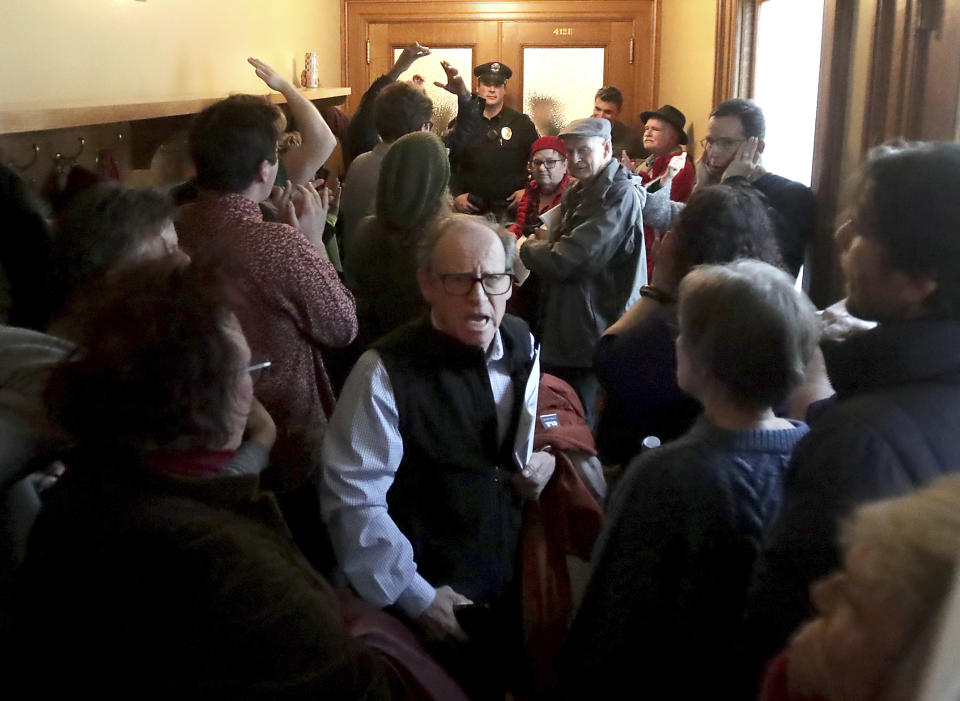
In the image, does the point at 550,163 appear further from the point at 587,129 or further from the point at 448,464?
the point at 448,464

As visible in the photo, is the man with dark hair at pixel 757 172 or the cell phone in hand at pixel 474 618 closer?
the cell phone in hand at pixel 474 618

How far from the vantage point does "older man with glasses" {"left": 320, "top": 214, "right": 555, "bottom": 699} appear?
1.42m

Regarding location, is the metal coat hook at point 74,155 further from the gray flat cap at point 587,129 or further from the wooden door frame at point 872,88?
the wooden door frame at point 872,88

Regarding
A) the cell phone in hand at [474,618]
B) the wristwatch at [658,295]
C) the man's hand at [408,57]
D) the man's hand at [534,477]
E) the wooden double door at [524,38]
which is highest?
the wooden double door at [524,38]

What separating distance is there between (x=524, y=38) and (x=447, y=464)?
16.1 ft

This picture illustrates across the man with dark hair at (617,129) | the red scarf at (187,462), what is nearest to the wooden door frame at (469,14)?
the man with dark hair at (617,129)

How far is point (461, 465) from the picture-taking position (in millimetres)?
1475

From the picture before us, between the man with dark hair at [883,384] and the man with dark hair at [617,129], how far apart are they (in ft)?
11.7

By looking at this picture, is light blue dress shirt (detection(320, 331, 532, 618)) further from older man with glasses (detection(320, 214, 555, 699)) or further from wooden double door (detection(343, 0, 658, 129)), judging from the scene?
wooden double door (detection(343, 0, 658, 129))

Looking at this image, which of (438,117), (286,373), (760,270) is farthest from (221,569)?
(438,117)

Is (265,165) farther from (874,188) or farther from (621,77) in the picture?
(621,77)

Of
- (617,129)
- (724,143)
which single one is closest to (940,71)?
(724,143)

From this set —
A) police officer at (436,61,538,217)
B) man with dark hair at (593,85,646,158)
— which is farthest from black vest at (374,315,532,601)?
man with dark hair at (593,85,646,158)

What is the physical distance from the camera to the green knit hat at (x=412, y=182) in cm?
216
